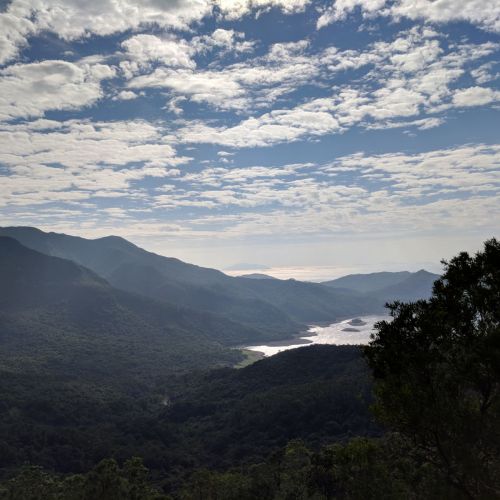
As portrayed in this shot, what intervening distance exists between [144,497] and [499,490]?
231 ft

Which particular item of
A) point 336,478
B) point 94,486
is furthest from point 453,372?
point 94,486

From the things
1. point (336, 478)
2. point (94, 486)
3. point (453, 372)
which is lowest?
point (94, 486)

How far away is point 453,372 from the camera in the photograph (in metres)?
27.5

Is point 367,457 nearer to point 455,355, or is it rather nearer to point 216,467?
point 455,355

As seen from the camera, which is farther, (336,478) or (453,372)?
(336,478)

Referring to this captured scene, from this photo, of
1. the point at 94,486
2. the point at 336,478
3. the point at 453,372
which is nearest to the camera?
the point at 453,372

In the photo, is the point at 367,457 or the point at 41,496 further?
the point at 41,496

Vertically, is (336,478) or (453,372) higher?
(453,372)

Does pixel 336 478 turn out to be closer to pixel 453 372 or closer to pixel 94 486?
pixel 94 486

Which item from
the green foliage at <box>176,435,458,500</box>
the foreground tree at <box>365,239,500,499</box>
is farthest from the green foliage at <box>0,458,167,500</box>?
the foreground tree at <box>365,239,500,499</box>

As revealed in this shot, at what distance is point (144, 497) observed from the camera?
267 ft

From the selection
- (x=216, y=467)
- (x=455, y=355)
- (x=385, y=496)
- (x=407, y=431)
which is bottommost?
(x=216, y=467)

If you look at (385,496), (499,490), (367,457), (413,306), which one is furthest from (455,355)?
(367,457)

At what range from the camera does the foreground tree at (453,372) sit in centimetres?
2672
